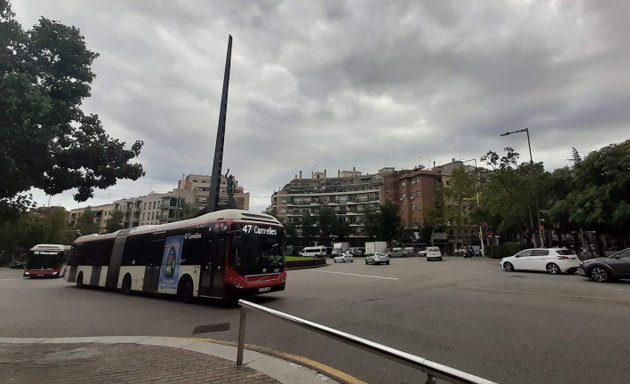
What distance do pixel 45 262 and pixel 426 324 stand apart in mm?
36880

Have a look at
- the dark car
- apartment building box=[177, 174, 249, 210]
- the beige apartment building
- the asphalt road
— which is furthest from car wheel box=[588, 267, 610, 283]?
apartment building box=[177, 174, 249, 210]

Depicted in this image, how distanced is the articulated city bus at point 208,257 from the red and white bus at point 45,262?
2217 cm

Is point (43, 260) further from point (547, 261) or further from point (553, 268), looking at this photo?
point (553, 268)

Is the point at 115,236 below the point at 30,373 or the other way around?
the other way around

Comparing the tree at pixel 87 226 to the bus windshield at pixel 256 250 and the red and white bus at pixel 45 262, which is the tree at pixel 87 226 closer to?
the red and white bus at pixel 45 262

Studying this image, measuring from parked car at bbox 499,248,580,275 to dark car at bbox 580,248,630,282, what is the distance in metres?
4.12

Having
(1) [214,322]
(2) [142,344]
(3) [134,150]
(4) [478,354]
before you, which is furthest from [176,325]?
(4) [478,354]

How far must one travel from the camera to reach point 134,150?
369 inches

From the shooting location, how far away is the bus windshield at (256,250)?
11.9 meters

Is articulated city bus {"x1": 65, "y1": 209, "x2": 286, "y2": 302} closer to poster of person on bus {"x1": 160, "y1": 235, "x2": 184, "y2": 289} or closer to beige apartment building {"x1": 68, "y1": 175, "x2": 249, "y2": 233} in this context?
poster of person on bus {"x1": 160, "y1": 235, "x2": 184, "y2": 289}

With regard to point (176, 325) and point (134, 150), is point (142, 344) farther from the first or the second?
point (134, 150)

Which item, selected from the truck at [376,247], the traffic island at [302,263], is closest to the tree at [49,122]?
the traffic island at [302,263]

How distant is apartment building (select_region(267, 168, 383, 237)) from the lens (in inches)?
3812

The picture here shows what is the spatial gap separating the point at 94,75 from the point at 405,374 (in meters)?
8.40
